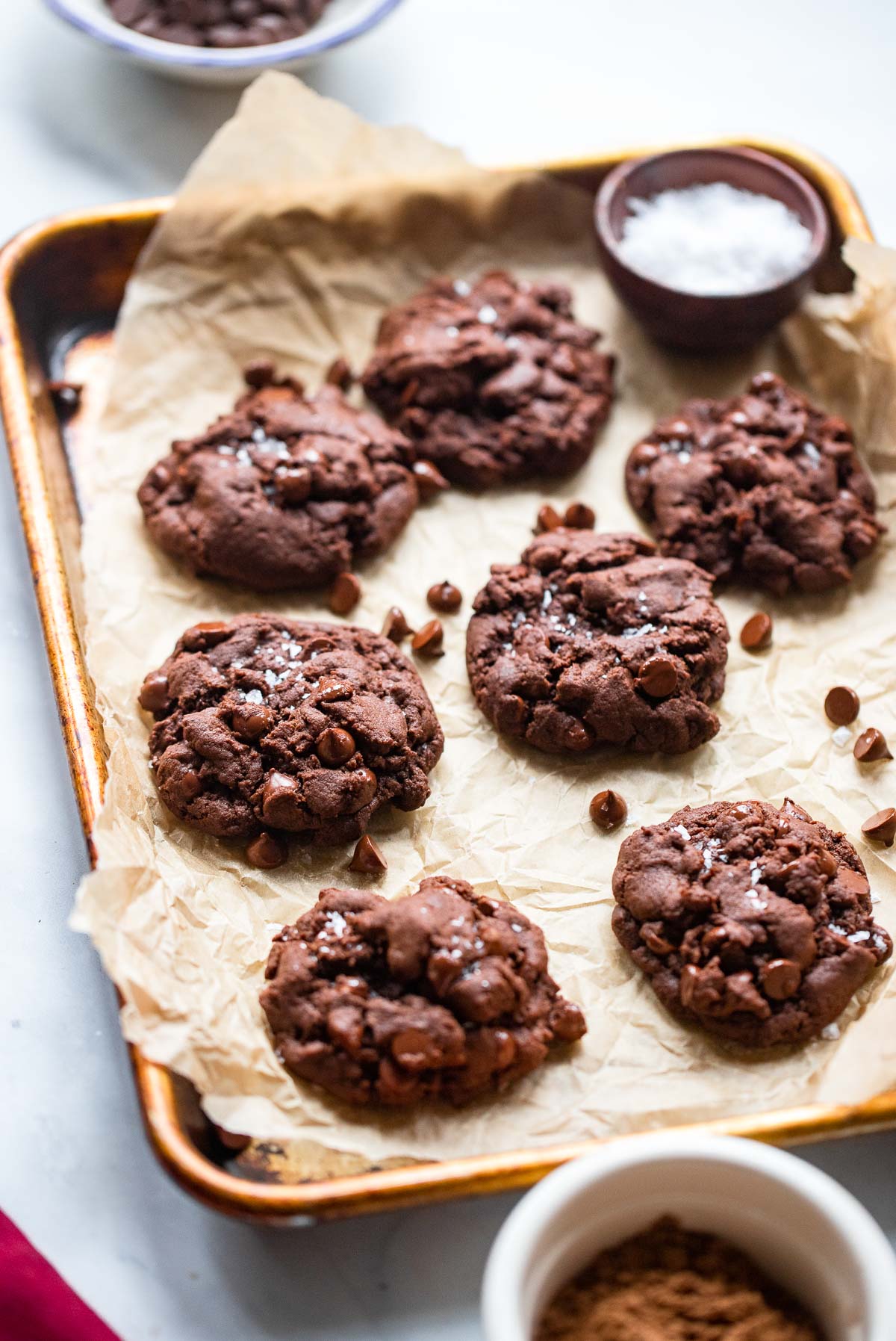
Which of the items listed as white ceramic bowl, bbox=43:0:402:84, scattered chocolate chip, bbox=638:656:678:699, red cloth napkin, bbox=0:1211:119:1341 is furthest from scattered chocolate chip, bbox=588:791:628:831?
white ceramic bowl, bbox=43:0:402:84

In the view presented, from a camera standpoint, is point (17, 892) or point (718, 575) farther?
point (718, 575)

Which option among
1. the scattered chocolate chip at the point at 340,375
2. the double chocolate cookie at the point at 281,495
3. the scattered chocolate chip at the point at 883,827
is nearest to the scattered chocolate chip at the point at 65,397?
the double chocolate cookie at the point at 281,495

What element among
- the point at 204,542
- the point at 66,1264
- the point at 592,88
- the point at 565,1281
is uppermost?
the point at 592,88

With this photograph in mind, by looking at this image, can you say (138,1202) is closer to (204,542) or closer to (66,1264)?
(66,1264)

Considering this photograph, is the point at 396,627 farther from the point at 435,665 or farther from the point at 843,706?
the point at 843,706

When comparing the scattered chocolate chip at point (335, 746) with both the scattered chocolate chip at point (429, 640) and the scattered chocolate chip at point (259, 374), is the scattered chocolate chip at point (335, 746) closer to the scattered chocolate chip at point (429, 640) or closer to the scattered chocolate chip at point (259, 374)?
the scattered chocolate chip at point (429, 640)

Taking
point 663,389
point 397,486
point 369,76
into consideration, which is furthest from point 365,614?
point 369,76

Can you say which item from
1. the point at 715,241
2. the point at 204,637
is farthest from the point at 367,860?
the point at 715,241
